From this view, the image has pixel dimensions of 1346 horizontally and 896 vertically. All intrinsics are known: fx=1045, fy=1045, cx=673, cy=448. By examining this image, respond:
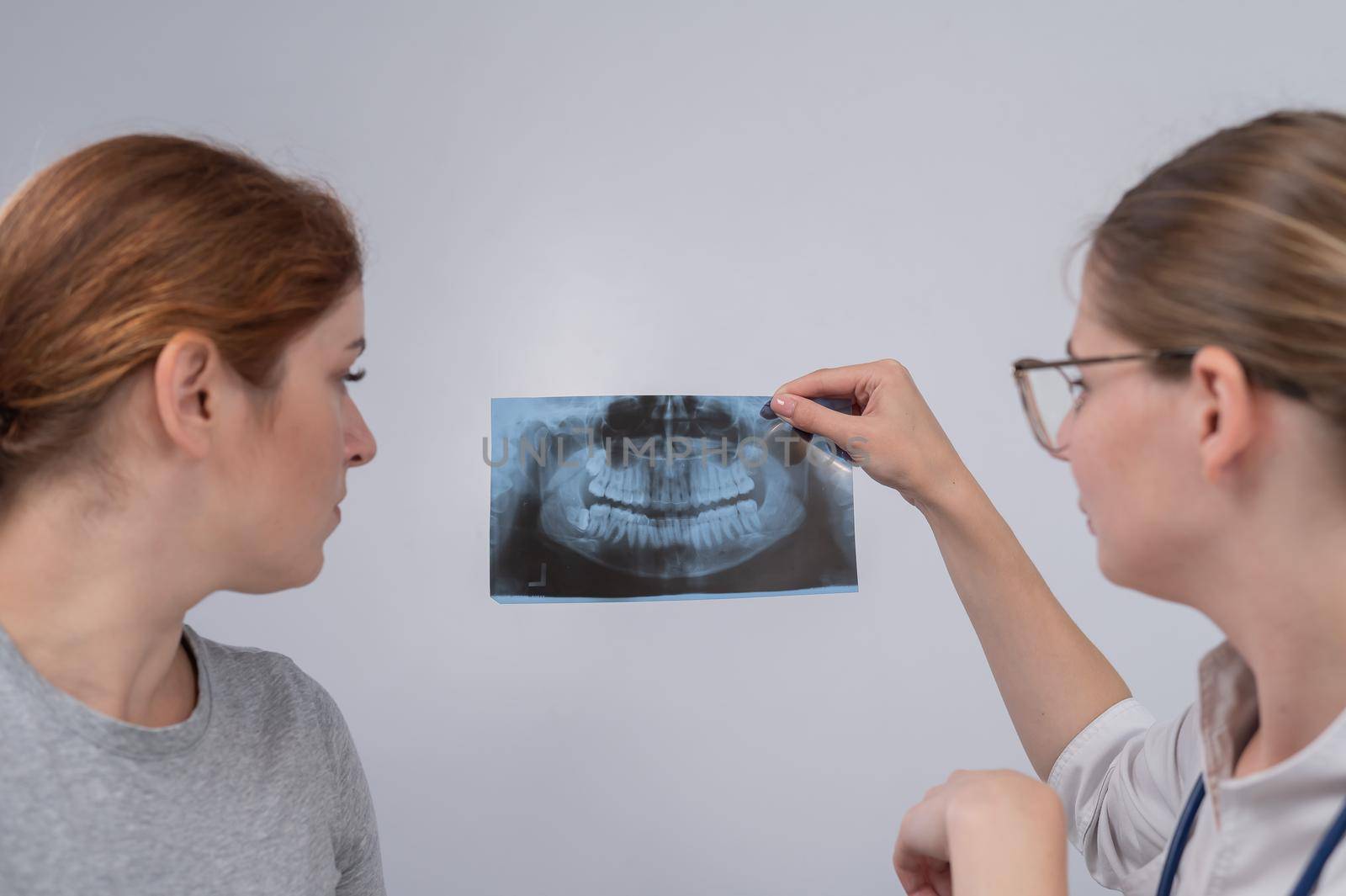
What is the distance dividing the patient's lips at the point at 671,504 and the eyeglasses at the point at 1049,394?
0.56 metres

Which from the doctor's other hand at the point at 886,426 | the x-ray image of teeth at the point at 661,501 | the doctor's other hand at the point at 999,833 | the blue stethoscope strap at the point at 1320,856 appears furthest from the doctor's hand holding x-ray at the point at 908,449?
the blue stethoscope strap at the point at 1320,856

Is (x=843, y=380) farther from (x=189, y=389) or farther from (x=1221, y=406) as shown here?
(x=189, y=389)

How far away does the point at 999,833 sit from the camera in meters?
0.77

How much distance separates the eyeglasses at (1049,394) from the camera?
91 centimetres

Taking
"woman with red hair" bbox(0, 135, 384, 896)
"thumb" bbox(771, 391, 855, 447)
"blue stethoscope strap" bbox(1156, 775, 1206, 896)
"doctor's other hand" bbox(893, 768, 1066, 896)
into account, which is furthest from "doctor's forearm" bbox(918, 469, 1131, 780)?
"woman with red hair" bbox(0, 135, 384, 896)

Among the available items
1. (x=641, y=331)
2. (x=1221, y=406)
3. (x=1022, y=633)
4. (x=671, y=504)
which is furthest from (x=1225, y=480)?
(x=641, y=331)

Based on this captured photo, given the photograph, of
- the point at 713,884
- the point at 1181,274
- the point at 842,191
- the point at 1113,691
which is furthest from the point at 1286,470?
the point at 713,884

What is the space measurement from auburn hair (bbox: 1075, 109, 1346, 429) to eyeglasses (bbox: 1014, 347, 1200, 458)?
0.23 ft

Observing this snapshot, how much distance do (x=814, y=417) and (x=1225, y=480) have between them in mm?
539

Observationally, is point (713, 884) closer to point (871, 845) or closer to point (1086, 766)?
point (871, 845)

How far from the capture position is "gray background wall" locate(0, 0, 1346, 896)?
5.70 ft

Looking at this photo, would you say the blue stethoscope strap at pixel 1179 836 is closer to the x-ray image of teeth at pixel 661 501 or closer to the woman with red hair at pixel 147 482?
the x-ray image of teeth at pixel 661 501

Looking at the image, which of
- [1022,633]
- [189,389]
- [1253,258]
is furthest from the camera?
[1022,633]

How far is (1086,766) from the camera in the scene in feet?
3.72
